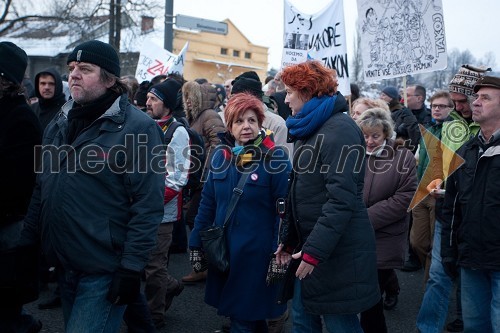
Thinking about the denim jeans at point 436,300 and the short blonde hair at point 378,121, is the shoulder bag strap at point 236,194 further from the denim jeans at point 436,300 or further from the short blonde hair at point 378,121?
the denim jeans at point 436,300

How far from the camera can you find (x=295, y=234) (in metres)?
3.16

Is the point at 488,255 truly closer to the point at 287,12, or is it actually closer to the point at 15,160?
the point at 15,160

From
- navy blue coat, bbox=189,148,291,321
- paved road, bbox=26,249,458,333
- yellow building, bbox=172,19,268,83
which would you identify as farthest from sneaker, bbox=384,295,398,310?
yellow building, bbox=172,19,268,83

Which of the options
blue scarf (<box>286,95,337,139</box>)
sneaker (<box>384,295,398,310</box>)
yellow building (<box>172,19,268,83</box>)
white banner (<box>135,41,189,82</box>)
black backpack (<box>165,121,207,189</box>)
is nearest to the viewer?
blue scarf (<box>286,95,337,139</box>)

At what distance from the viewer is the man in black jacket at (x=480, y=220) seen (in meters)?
2.99

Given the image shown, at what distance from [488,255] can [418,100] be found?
18.5 ft

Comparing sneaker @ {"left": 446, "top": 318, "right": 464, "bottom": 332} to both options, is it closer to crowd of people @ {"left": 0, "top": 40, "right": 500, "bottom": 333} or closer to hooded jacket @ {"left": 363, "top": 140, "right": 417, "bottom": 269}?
crowd of people @ {"left": 0, "top": 40, "right": 500, "bottom": 333}

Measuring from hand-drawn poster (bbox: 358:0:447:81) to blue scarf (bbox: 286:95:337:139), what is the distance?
343cm

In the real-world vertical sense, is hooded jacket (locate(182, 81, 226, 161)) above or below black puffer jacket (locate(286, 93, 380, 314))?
above

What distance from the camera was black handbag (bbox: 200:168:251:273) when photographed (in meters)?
3.45

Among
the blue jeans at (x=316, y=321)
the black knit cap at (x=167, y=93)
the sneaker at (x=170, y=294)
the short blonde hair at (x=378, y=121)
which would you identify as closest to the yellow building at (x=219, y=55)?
the black knit cap at (x=167, y=93)

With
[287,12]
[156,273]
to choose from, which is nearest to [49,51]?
[287,12]

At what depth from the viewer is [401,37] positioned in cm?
618

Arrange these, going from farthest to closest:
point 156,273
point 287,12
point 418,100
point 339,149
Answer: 1. point 418,100
2. point 287,12
3. point 156,273
4. point 339,149
